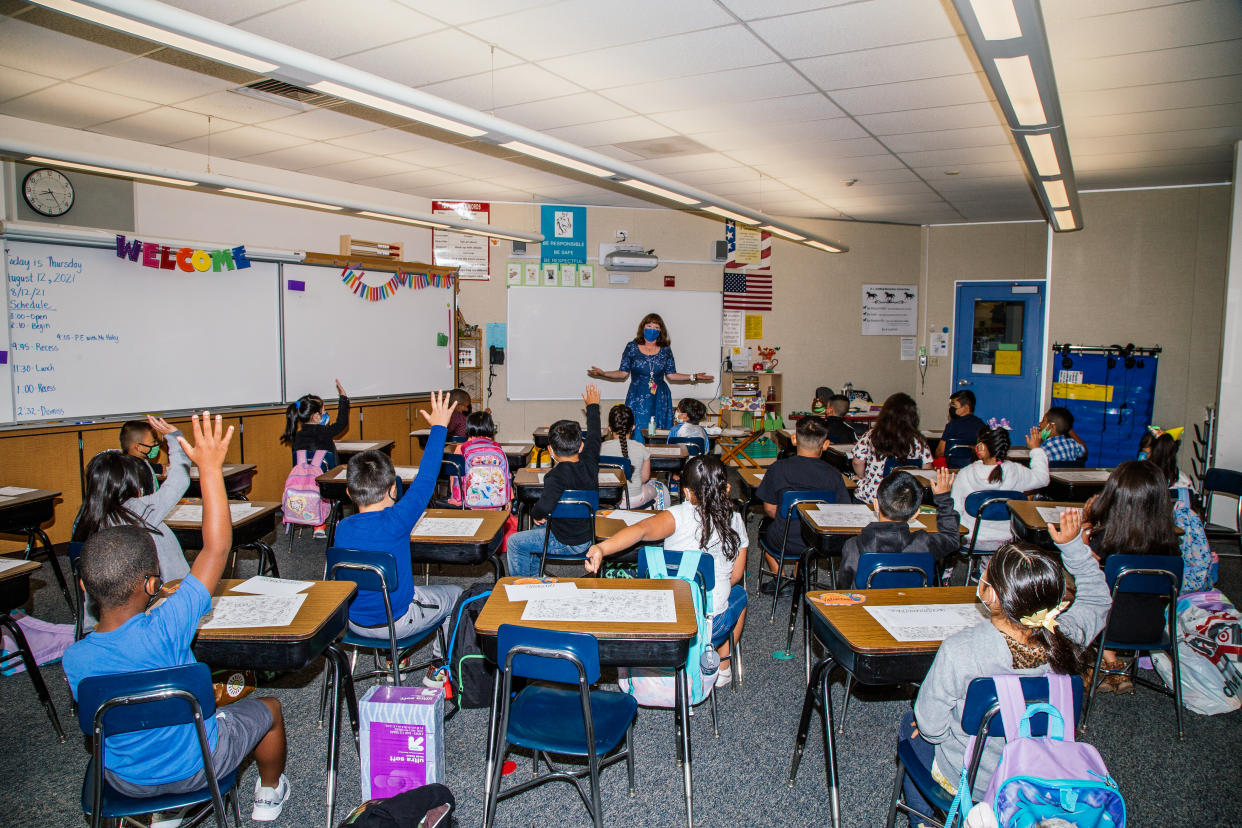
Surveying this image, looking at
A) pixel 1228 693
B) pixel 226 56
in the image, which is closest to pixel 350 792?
pixel 226 56

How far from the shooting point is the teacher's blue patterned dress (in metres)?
7.47

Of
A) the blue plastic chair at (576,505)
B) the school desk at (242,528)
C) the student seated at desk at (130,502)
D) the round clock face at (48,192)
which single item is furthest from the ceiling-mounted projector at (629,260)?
the student seated at desk at (130,502)

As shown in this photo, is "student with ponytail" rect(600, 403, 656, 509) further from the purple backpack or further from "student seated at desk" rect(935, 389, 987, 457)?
the purple backpack

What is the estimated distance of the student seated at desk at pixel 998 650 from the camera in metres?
1.78

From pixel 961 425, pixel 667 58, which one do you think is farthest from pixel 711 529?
pixel 961 425

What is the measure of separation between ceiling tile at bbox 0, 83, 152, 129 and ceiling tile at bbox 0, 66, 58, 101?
6cm

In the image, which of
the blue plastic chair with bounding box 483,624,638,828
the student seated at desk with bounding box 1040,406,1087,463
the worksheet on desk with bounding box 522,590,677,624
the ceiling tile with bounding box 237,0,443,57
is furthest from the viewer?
the student seated at desk with bounding box 1040,406,1087,463

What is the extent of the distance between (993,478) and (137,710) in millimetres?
4070

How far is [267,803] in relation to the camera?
7.88ft

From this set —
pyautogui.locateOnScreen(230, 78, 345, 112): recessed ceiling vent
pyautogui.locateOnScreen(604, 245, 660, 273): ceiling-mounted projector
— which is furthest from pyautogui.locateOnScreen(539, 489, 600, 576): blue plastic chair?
pyautogui.locateOnScreen(604, 245, 660, 273): ceiling-mounted projector

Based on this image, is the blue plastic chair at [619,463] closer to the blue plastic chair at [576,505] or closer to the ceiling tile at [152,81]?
the blue plastic chair at [576,505]

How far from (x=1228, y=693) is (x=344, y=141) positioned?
262 inches

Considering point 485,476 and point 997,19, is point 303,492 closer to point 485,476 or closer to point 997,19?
point 485,476

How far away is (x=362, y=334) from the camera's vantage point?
7.42 m
